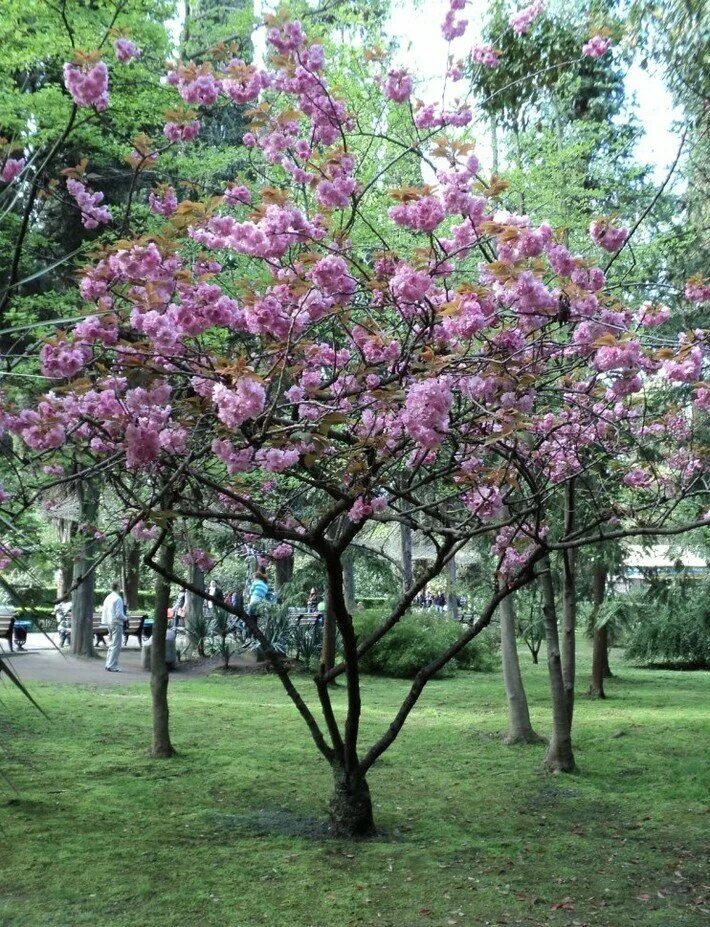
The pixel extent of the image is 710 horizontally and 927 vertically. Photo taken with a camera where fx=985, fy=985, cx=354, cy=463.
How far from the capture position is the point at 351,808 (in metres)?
5.67

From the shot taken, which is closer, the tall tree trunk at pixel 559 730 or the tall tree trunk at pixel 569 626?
the tall tree trunk at pixel 559 730

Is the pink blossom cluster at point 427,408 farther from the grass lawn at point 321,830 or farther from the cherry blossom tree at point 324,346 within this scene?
the grass lawn at point 321,830

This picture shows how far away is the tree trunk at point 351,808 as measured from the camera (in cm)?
566

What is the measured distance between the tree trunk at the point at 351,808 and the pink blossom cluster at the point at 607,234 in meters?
3.24

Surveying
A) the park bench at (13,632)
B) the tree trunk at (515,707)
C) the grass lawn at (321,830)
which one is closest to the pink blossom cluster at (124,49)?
the grass lawn at (321,830)

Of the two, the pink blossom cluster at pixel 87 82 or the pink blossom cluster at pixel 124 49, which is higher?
the pink blossom cluster at pixel 124 49

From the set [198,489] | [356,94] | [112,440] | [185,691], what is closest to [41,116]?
[356,94]

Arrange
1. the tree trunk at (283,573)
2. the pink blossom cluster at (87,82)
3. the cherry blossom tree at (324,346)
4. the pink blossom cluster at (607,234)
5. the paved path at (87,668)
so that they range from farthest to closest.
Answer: the tree trunk at (283,573) < the paved path at (87,668) < the pink blossom cluster at (87,82) < the pink blossom cluster at (607,234) < the cherry blossom tree at (324,346)

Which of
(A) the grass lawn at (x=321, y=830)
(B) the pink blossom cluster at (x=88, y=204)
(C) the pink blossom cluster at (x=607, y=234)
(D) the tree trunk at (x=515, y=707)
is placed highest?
(B) the pink blossom cluster at (x=88, y=204)

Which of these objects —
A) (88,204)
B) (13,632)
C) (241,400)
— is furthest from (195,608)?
(241,400)

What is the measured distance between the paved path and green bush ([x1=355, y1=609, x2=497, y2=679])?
2.01 metres

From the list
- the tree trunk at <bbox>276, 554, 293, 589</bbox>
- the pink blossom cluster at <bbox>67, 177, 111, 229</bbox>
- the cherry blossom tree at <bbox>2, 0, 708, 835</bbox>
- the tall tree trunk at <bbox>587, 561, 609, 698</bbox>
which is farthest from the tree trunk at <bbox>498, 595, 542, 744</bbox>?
the tree trunk at <bbox>276, 554, 293, 589</bbox>

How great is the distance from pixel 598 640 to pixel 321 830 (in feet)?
25.6

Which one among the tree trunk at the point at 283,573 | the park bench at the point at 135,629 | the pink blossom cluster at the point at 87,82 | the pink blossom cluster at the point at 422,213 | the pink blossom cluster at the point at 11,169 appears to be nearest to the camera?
the pink blossom cluster at the point at 422,213
